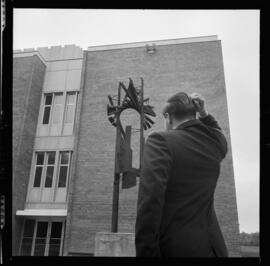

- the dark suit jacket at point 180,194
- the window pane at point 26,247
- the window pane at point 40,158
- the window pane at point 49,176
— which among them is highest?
the window pane at point 40,158

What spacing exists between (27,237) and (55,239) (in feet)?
3.68

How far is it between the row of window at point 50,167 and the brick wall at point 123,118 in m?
0.79

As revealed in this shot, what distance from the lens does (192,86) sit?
11312 mm

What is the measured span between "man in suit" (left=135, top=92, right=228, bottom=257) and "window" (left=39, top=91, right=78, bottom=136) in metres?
9.77

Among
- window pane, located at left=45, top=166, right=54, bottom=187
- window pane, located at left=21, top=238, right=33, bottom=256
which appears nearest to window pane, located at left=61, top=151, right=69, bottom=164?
window pane, located at left=45, top=166, right=54, bottom=187

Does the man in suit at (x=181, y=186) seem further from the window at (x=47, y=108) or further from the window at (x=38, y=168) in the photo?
the window at (x=47, y=108)

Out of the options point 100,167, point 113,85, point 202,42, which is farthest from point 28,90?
point 202,42

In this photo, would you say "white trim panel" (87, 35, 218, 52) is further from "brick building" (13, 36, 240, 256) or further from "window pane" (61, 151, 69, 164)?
"window pane" (61, 151, 69, 164)

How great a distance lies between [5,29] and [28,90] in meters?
9.50

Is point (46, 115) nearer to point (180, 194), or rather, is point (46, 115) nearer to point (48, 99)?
point (48, 99)

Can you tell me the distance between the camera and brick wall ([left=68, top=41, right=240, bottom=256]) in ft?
33.6

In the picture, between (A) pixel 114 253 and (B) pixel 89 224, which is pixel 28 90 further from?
(A) pixel 114 253

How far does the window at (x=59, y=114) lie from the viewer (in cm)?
1270

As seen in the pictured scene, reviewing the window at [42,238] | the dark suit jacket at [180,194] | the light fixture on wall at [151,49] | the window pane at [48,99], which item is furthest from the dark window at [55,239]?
the dark suit jacket at [180,194]
